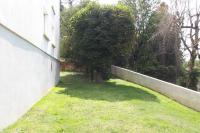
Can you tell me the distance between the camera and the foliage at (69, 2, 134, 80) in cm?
1498

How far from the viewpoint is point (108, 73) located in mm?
16875

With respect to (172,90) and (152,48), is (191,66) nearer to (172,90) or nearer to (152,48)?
(152,48)

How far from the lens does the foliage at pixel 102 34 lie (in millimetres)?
14984

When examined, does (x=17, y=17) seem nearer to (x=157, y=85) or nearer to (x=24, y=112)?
(x=24, y=112)

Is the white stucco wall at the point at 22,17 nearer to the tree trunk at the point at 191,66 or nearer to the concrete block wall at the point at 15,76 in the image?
the concrete block wall at the point at 15,76

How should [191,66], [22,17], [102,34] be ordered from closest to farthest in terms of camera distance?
1. [22,17]
2. [102,34]
3. [191,66]

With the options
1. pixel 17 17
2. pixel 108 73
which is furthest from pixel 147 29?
pixel 17 17

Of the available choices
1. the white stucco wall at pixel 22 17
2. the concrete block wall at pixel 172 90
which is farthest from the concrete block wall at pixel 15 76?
the concrete block wall at pixel 172 90

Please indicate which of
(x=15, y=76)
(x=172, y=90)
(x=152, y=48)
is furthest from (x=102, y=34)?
(x=152, y=48)

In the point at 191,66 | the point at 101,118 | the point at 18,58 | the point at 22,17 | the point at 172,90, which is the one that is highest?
the point at 22,17

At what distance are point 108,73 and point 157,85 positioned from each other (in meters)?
3.15

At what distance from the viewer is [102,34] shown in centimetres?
1489

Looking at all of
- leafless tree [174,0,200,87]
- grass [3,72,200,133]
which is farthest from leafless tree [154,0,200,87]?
grass [3,72,200,133]

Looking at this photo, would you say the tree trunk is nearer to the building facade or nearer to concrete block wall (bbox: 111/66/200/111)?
concrete block wall (bbox: 111/66/200/111)
